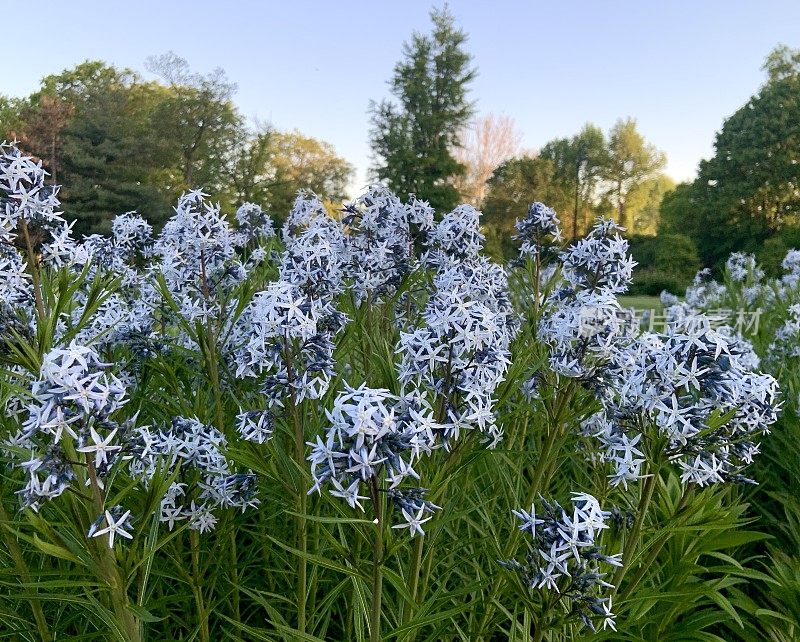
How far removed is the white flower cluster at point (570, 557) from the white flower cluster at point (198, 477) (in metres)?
1.12

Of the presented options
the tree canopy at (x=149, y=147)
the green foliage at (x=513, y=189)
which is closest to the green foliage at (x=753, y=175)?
the green foliage at (x=513, y=189)

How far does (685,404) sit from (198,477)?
1.96 meters

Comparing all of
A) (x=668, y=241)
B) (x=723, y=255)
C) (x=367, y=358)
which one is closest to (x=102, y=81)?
(x=668, y=241)

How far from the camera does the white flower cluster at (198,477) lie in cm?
225

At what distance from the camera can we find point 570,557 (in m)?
1.94

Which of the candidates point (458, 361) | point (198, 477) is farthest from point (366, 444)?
point (198, 477)

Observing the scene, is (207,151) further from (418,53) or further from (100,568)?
(100,568)

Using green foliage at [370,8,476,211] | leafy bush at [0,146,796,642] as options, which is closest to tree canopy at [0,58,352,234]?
green foliage at [370,8,476,211]

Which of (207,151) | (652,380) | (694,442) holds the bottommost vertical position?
(694,442)

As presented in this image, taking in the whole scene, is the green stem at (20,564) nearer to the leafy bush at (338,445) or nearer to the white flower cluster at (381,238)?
the leafy bush at (338,445)

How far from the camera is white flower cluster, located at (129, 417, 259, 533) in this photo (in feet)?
7.38

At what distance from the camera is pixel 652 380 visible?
225cm

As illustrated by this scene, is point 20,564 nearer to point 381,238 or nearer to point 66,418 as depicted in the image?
point 66,418

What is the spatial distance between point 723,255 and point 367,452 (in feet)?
161
